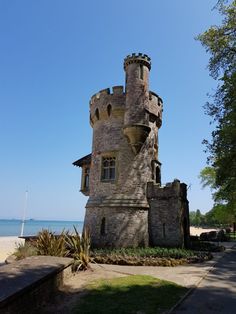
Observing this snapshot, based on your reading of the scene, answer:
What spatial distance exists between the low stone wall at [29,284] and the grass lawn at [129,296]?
3.14ft

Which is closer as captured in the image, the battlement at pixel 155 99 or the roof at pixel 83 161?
the battlement at pixel 155 99

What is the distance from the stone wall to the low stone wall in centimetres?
950

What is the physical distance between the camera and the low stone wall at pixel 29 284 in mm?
5645

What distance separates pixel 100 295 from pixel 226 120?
41.6ft

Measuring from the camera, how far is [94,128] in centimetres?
2097

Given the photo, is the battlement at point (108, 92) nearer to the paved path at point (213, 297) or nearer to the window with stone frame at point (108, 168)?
the window with stone frame at point (108, 168)

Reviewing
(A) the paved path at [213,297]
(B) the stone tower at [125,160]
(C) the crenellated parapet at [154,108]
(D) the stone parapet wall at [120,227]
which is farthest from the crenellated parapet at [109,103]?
(A) the paved path at [213,297]

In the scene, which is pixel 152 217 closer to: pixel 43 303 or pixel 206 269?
pixel 206 269

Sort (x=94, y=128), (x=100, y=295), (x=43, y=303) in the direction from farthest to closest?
(x=94, y=128), (x=100, y=295), (x=43, y=303)

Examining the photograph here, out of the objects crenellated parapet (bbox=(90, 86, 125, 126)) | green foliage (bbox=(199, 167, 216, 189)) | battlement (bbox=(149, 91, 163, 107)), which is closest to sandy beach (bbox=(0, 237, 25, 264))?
crenellated parapet (bbox=(90, 86, 125, 126))

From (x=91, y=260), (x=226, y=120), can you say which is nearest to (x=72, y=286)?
(x=91, y=260)

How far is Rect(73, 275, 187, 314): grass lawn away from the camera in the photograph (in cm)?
677

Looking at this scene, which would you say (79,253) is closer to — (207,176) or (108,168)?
(108,168)

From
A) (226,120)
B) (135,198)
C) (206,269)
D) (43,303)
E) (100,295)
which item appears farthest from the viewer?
(135,198)
